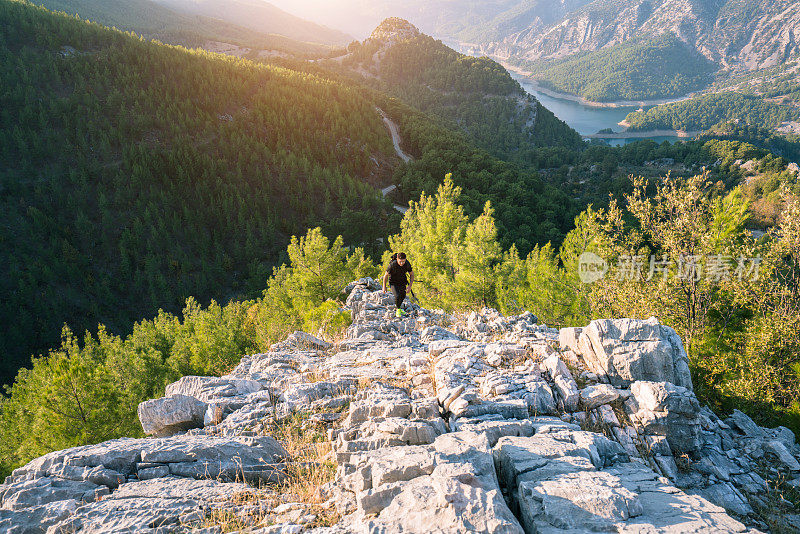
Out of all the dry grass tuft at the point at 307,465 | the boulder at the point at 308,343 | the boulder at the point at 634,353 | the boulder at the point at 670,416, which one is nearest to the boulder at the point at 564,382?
the boulder at the point at 634,353

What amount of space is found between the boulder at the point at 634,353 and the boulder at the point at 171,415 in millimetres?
11983

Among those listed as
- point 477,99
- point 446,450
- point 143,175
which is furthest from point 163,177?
point 477,99

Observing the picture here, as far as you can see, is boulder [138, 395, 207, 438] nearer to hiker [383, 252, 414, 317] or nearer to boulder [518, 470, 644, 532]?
hiker [383, 252, 414, 317]

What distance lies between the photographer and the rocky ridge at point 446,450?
6.50 m

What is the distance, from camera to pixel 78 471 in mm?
8047

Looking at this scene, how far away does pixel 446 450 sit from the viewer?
7488 millimetres

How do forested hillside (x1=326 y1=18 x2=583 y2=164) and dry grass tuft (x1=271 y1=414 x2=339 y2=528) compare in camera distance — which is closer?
dry grass tuft (x1=271 y1=414 x2=339 y2=528)

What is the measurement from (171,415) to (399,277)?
9916mm

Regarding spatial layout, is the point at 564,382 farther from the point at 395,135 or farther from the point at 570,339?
the point at 395,135

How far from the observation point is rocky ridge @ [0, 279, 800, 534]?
6.50m

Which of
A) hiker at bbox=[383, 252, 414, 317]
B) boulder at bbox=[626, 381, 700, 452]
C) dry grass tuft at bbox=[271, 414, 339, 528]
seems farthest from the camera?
hiker at bbox=[383, 252, 414, 317]

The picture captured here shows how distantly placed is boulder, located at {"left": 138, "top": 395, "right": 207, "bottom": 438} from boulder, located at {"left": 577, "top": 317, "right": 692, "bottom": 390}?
12.0m

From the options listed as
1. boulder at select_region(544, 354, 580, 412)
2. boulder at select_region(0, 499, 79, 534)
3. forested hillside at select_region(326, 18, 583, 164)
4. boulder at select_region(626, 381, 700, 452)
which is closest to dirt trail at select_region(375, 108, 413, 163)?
forested hillside at select_region(326, 18, 583, 164)

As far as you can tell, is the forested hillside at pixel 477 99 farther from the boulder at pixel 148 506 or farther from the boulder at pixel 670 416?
the boulder at pixel 148 506
